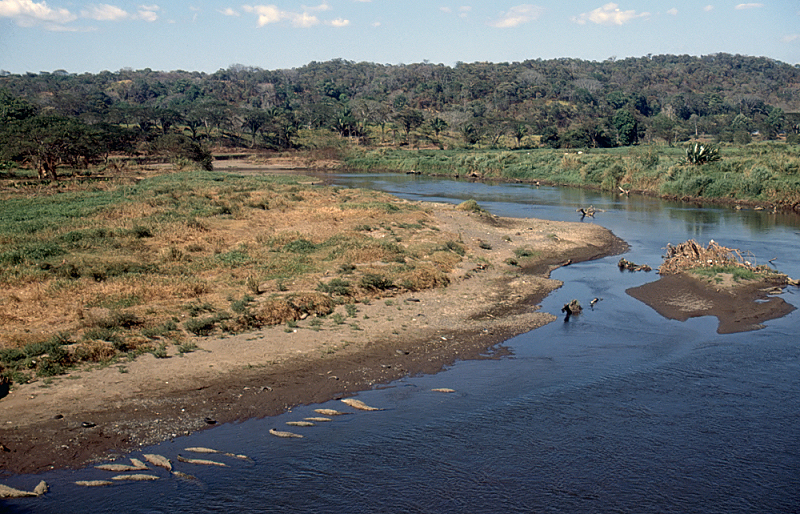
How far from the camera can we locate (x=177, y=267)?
19.9m

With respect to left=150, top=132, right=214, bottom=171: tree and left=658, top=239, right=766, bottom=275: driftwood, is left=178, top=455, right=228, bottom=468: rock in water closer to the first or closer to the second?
left=658, top=239, right=766, bottom=275: driftwood

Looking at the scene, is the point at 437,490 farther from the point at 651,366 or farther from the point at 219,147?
the point at 219,147

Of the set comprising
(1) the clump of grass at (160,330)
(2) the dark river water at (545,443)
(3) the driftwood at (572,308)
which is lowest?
(2) the dark river water at (545,443)

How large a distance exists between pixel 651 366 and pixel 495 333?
12.4 feet

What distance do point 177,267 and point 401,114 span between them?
303 feet

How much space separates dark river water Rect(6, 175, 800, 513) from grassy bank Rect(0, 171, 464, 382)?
164 inches

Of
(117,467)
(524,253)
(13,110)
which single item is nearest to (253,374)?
(117,467)

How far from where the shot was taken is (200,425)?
11031 millimetres

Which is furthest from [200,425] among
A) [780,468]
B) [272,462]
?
[780,468]

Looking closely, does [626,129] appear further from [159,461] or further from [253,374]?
[159,461]

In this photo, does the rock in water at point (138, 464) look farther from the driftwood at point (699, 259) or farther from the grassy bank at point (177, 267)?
the driftwood at point (699, 259)

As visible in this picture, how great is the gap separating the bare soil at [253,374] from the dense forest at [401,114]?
3913 cm

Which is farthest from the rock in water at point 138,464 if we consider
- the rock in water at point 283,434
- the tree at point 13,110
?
the tree at point 13,110

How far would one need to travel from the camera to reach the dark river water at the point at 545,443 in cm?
934
